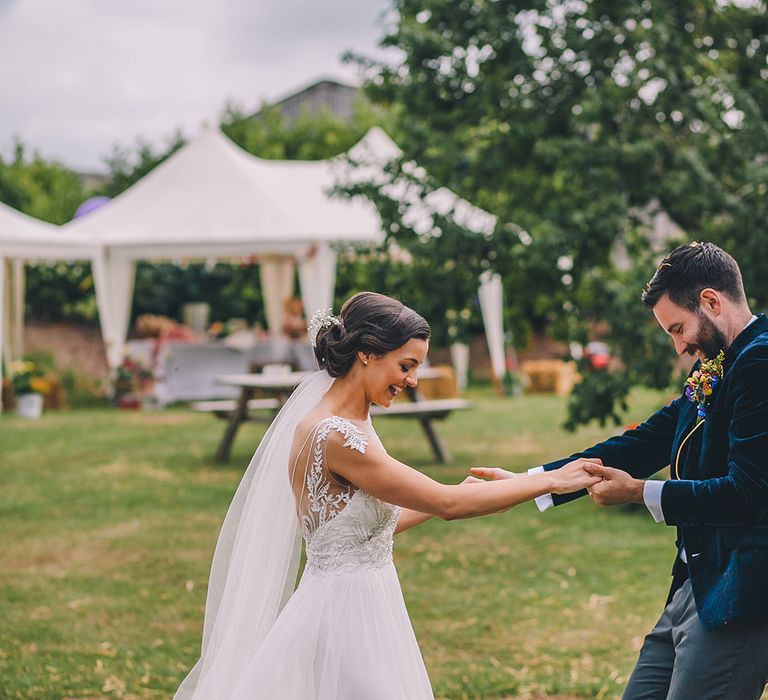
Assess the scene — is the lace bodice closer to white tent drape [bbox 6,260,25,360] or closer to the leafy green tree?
white tent drape [bbox 6,260,25,360]

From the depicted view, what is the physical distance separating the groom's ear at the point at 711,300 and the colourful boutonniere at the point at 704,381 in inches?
4.4

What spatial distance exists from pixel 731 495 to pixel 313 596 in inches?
48.1

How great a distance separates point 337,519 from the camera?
321cm

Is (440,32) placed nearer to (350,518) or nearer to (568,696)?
(568,696)

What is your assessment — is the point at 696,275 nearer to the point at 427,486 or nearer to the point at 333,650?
the point at 427,486

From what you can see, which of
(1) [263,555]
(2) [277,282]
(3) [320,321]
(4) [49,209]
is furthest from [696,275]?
(4) [49,209]

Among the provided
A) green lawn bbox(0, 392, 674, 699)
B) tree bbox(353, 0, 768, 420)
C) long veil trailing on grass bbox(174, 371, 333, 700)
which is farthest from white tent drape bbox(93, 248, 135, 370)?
long veil trailing on grass bbox(174, 371, 333, 700)

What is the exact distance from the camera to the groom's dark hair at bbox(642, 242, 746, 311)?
2.80 metres

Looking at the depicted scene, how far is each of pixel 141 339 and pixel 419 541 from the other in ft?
44.3

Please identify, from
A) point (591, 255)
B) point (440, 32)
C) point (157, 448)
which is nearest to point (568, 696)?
point (591, 255)

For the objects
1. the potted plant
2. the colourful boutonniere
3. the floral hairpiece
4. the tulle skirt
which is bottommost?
the potted plant

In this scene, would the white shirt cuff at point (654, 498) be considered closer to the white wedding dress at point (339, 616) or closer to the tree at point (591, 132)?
the white wedding dress at point (339, 616)

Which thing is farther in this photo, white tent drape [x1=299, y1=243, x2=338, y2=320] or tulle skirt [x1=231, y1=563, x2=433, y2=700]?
white tent drape [x1=299, y1=243, x2=338, y2=320]

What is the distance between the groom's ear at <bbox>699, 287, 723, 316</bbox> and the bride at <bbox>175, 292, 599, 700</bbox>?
0.64 meters
